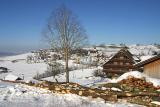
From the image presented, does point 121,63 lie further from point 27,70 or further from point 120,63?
point 27,70

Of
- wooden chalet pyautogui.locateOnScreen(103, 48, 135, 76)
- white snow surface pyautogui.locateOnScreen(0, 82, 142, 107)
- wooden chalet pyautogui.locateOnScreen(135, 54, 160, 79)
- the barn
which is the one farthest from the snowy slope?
white snow surface pyautogui.locateOnScreen(0, 82, 142, 107)

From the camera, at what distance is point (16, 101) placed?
12398 millimetres

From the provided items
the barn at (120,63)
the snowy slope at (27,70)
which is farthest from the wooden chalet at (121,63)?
the snowy slope at (27,70)

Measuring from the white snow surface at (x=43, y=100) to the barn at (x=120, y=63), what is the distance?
48297mm

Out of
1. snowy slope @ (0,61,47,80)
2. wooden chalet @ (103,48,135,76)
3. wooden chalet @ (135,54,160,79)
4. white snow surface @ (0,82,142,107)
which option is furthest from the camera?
snowy slope @ (0,61,47,80)

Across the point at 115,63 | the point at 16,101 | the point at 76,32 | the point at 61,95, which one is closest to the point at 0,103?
the point at 16,101

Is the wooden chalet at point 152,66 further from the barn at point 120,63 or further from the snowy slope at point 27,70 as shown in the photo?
the snowy slope at point 27,70

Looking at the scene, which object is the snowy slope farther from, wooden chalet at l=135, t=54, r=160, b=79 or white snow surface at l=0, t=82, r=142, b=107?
white snow surface at l=0, t=82, r=142, b=107

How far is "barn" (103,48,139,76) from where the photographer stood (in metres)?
61.1

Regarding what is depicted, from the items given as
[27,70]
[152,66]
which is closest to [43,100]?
[152,66]

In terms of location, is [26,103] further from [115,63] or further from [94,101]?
[115,63]

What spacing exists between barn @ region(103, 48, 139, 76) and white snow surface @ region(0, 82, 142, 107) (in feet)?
158

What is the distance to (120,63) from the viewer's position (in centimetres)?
6269

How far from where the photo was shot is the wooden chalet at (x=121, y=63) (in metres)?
61.1
